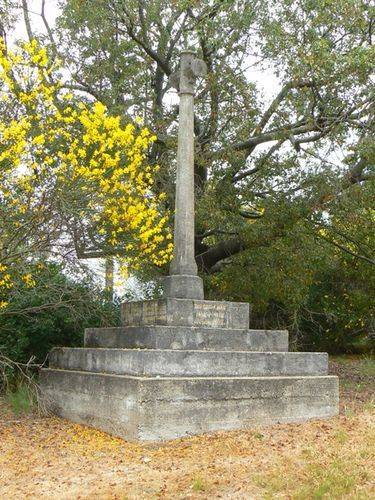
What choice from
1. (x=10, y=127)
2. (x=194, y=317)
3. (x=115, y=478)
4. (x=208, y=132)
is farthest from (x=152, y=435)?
(x=208, y=132)

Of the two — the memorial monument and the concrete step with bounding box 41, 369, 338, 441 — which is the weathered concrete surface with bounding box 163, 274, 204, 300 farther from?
the concrete step with bounding box 41, 369, 338, 441

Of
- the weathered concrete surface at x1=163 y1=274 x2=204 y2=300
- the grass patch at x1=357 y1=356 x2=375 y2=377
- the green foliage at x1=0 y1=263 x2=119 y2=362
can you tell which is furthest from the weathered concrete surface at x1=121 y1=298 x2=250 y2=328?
the grass patch at x1=357 y1=356 x2=375 y2=377

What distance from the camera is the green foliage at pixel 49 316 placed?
12206mm

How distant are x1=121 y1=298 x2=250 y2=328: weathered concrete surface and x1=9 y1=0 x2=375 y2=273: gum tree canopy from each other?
11.3ft

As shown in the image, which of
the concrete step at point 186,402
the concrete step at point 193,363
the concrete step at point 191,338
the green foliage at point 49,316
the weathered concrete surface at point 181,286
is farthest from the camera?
the green foliage at point 49,316

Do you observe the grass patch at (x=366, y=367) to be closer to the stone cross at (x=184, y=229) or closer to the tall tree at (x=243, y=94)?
the tall tree at (x=243, y=94)

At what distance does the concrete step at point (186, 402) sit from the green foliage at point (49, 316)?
1.94 metres

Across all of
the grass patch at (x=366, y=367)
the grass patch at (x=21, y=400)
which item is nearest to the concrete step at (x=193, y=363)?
the grass patch at (x=21, y=400)

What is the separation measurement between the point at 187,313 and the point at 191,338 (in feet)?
1.41

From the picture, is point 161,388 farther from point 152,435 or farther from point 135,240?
point 135,240

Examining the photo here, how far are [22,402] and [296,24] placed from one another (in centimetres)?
899

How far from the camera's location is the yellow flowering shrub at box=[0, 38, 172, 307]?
31.2 ft

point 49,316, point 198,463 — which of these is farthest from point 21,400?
point 198,463

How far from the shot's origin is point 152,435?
8.47 metres
